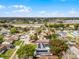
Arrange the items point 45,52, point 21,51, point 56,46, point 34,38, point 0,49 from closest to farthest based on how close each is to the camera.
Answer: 1. point 21,51
2. point 56,46
3. point 45,52
4. point 0,49
5. point 34,38

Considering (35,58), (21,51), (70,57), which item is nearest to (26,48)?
(21,51)

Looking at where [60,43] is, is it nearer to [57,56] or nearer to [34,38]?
[57,56]

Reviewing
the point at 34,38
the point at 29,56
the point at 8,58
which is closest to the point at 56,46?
the point at 29,56

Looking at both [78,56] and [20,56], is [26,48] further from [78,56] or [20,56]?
[78,56]

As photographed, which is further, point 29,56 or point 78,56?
point 78,56

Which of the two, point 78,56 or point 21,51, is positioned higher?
point 21,51

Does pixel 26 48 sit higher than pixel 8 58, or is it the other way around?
pixel 26 48

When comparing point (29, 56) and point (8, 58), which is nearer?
point (29, 56)

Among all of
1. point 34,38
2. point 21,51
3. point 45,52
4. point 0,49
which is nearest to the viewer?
point 21,51

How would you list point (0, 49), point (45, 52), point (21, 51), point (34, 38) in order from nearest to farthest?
point (21, 51)
point (45, 52)
point (0, 49)
point (34, 38)
